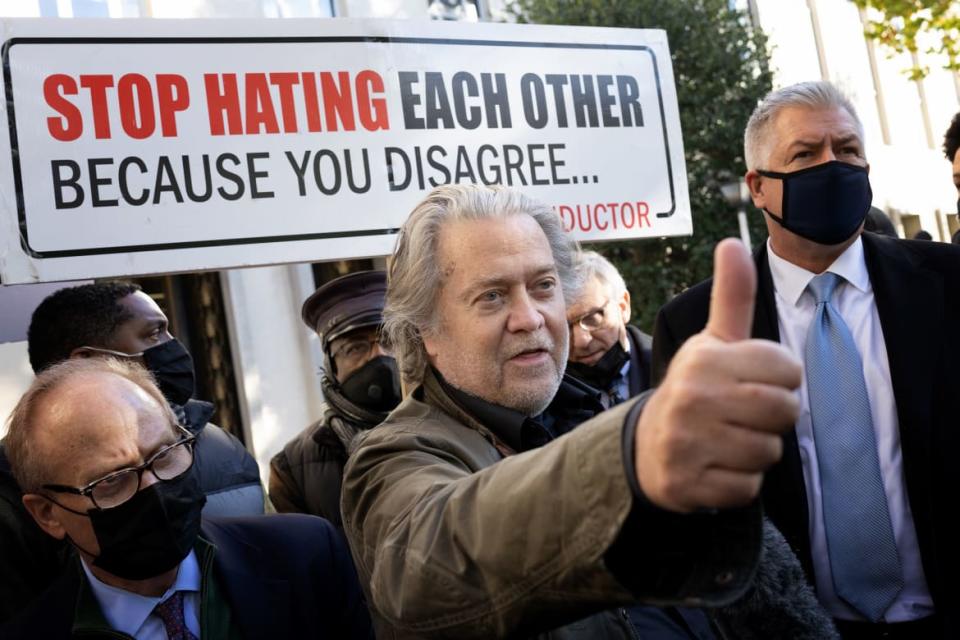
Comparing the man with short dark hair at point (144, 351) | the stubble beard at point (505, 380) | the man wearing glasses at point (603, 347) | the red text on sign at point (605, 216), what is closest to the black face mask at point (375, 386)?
the man with short dark hair at point (144, 351)

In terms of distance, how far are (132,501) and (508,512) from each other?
4.71 ft

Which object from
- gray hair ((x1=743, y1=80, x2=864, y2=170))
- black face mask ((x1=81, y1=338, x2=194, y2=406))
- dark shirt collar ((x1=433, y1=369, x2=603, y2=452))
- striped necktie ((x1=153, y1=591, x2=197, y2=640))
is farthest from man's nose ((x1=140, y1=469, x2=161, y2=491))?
gray hair ((x1=743, y1=80, x2=864, y2=170))

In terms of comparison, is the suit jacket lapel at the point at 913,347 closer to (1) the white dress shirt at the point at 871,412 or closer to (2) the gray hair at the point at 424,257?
(1) the white dress shirt at the point at 871,412

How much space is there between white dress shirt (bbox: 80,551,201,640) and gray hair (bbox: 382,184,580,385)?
740 millimetres

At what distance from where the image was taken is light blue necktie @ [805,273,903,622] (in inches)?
114

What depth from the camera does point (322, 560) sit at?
2.84 m

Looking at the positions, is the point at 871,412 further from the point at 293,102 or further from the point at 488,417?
the point at 293,102

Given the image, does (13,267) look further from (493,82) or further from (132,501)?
(493,82)

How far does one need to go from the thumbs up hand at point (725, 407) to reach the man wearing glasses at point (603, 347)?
359 cm

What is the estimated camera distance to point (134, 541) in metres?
2.60

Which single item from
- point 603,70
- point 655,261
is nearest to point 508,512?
point 603,70

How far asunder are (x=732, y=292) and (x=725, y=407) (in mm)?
117

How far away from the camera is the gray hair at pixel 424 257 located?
7.62ft

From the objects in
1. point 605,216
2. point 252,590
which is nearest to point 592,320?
point 605,216
